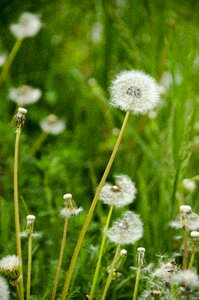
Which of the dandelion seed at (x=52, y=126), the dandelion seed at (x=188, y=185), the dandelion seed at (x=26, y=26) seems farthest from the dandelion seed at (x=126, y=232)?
the dandelion seed at (x=26, y=26)

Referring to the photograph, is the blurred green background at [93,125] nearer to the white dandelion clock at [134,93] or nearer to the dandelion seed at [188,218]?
the white dandelion clock at [134,93]

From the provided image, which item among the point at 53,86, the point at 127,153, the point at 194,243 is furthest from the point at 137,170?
the point at 194,243

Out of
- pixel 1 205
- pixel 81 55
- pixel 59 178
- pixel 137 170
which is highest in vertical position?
pixel 81 55

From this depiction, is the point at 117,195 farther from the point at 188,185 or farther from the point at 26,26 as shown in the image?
the point at 26,26

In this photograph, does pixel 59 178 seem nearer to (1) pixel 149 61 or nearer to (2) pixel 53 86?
(1) pixel 149 61

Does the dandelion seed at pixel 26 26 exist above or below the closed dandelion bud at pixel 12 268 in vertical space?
above
